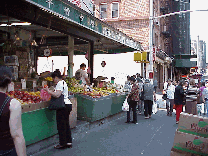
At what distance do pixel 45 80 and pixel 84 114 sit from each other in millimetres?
1879

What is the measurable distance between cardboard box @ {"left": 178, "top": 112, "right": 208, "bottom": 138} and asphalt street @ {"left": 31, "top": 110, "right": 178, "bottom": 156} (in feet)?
8.63

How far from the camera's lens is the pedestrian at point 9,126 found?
8.02ft

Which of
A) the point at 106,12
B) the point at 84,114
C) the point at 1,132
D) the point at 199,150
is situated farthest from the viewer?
the point at 106,12

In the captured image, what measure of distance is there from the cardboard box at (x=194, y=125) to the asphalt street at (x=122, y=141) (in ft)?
8.63

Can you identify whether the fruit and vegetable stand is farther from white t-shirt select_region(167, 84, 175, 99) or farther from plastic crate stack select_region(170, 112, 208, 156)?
white t-shirt select_region(167, 84, 175, 99)

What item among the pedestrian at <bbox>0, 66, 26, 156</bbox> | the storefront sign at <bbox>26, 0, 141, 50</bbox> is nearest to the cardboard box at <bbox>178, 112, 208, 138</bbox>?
the pedestrian at <bbox>0, 66, 26, 156</bbox>

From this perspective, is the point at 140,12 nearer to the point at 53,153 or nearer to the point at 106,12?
the point at 106,12

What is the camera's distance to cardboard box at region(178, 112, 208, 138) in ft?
12.0

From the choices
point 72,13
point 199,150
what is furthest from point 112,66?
point 199,150

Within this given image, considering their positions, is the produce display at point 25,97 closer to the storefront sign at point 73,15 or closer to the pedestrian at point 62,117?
the pedestrian at point 62,117

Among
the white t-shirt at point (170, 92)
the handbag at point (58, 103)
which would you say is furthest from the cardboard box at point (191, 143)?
the white t-shirt at point (170, 92)

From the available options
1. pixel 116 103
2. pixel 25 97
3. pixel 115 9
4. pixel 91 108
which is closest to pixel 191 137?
pixel 25 97

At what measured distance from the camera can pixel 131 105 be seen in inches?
417

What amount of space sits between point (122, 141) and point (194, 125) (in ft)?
12.9
